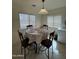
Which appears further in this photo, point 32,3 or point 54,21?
point 54,21

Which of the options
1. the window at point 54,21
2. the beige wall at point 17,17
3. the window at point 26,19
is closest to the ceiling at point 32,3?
the beige wall at point 17,17

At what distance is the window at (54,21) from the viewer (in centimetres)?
731

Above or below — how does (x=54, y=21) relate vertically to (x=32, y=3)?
below

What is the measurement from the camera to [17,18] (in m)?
7.67

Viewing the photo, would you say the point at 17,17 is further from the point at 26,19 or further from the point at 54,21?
the point at 54,21

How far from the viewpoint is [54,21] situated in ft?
25.7

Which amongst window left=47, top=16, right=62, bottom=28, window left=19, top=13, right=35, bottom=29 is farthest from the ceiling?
window left=47, top=16, right=62, bottom=28

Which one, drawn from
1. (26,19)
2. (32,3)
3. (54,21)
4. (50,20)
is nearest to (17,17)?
(26,19)

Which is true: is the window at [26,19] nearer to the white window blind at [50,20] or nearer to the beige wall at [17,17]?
the beige wall at [17,17]

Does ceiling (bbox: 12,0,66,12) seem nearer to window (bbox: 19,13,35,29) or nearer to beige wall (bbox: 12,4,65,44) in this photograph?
beige wall (bbox: 12,4,65,44)

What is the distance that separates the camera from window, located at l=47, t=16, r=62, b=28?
731cm
